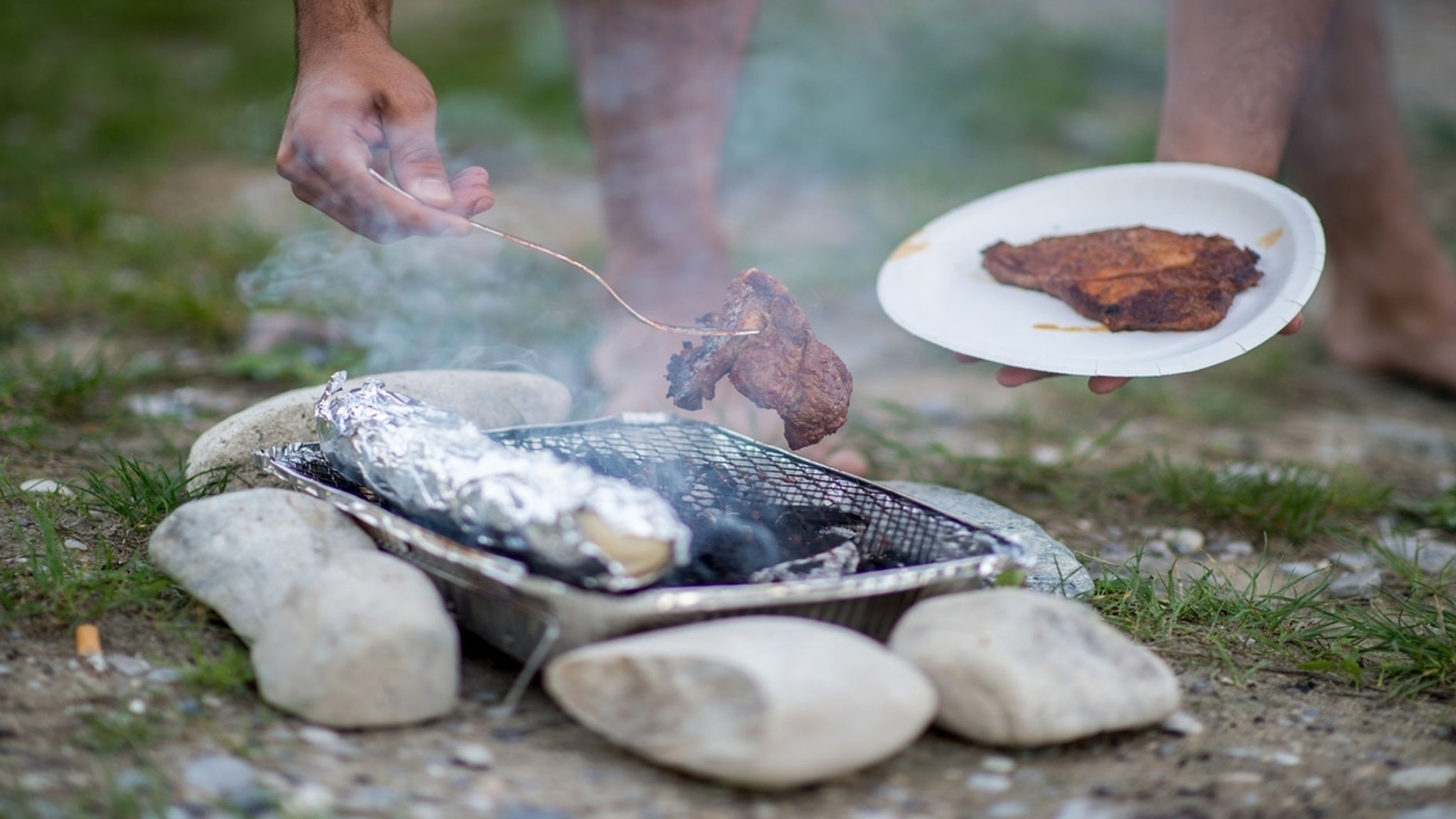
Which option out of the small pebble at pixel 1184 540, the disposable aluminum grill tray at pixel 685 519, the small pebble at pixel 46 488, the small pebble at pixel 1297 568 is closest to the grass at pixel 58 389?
the small pebble at pixel 46 488

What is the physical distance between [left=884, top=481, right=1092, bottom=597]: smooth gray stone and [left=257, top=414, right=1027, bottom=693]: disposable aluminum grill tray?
6.8 inches

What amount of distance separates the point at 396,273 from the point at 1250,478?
2771mm

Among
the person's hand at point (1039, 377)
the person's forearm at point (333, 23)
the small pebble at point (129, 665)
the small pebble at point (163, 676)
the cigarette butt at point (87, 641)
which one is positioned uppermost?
the person's forearm at point (333, 23)

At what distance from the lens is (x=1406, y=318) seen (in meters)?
3.86

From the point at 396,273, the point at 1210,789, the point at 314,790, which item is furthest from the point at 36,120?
the point at 1210,789

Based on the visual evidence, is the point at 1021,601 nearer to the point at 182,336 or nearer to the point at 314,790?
the point at 314,790

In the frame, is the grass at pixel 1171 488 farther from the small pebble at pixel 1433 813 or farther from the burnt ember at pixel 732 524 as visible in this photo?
the small pebble at pixel 1433 813

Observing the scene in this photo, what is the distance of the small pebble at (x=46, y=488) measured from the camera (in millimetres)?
2230

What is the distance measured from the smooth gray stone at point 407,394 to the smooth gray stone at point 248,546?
0.28 meters

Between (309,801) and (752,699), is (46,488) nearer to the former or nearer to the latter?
(309,801)

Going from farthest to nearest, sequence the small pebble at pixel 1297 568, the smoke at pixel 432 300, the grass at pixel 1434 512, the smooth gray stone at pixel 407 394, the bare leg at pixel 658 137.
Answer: the bare leg at pixel 658 137 < the smoke at pixel 432 300 < the grass at pixel 1434 512 < the small pebble at pixel 1297 568 < the smooth gray stone at pixel 407 394

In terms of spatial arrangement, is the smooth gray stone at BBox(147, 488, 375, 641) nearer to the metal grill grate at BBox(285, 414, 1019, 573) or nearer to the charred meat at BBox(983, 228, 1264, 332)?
the metal grill grate at BBox(285, 414, 1019, 573)

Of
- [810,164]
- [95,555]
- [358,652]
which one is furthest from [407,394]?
[810,164]

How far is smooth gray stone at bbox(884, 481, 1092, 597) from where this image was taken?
2.12m
